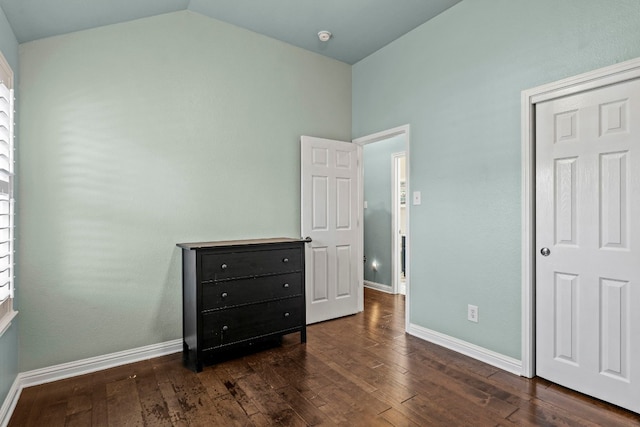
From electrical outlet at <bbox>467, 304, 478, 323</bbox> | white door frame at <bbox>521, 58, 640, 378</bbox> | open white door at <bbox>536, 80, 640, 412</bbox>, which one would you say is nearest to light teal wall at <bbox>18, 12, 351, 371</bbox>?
electrical outlet at <bbox>467, 304, 478, 323</bbox>

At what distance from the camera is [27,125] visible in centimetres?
240

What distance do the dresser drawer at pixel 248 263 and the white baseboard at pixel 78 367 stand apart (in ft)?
2.69

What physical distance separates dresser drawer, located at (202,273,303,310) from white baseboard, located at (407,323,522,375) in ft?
3.98

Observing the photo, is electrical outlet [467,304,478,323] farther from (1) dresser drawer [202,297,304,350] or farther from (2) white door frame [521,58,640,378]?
(1) dresser drawer [202,297,304,350]

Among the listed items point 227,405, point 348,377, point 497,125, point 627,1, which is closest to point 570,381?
point 348,377

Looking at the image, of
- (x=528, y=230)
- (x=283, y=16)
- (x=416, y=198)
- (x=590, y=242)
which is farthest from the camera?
(x=416, y=198)

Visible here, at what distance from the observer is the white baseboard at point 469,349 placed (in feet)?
8.38

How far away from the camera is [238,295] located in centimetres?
280

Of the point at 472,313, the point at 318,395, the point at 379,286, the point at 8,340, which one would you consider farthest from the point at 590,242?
the point at 8,340

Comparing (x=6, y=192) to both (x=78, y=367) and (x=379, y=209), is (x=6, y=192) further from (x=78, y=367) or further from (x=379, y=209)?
(x=379, y=209)

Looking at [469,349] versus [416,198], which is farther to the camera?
[416,198]

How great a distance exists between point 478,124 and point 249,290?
7.60 ft

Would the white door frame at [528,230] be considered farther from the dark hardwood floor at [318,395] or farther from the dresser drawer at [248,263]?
the dresser drawer at [248,263]

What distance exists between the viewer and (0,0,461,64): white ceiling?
2.23m
